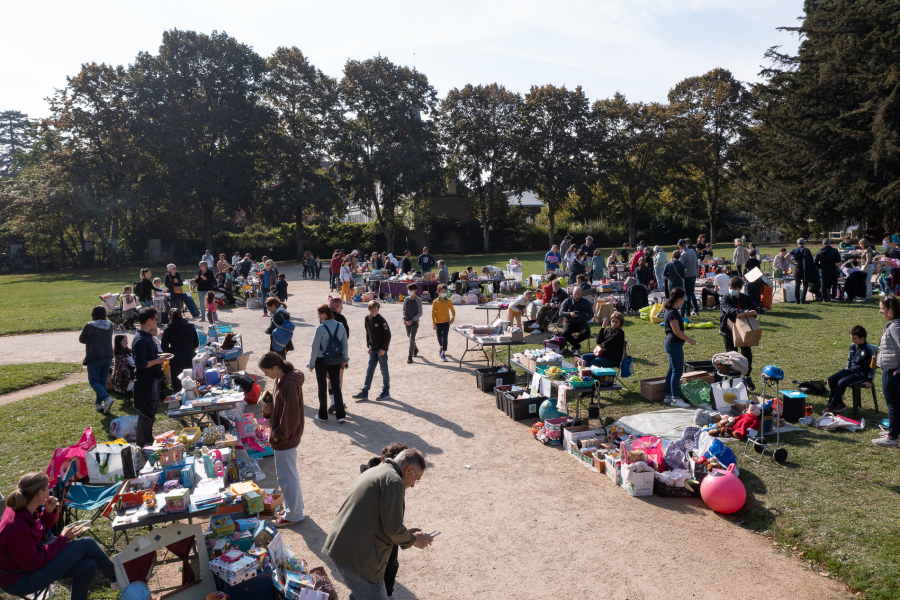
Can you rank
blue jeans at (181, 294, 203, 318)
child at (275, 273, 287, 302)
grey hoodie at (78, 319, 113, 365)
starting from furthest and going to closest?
child at (275, 273, 287, 302)
blue jeans at (181, 294, 203, 318)
grey hoodie at (78, 319, 113, 365)

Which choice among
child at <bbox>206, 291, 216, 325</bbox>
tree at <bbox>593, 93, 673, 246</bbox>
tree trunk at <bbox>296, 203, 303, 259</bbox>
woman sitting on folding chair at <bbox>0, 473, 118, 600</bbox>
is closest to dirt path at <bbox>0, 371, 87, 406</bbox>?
child at <bbox>206, 291, 216, 325</bbox>

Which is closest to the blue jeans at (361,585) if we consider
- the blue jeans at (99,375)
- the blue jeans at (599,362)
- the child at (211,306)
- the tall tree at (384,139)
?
the blue jeans at (599,362)

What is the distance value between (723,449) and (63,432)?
8.92 metres

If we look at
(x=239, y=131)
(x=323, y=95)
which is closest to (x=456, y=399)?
(x=239, y=131)

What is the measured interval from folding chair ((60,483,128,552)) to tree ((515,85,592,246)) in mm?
41951

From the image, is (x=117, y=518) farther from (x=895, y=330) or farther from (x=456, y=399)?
(x=895, y=330)

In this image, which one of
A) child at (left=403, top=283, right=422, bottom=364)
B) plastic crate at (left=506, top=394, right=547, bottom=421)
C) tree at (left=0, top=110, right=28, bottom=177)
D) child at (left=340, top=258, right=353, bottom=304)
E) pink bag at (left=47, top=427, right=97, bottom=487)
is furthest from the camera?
tree at (left=0, top=110, right=28, bottom=177)

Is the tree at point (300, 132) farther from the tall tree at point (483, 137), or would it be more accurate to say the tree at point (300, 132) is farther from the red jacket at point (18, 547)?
the red jacket at point (18, 547)

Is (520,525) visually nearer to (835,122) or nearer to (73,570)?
(73,570)

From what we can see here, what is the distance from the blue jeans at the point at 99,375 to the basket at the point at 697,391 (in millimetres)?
9387

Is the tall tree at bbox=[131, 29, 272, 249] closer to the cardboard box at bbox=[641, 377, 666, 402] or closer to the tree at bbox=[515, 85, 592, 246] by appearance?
the tree at bbox=[515, 85, 592, 246]

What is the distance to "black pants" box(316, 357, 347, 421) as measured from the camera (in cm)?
844

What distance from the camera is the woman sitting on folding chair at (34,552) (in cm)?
400

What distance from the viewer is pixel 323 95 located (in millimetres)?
43312
